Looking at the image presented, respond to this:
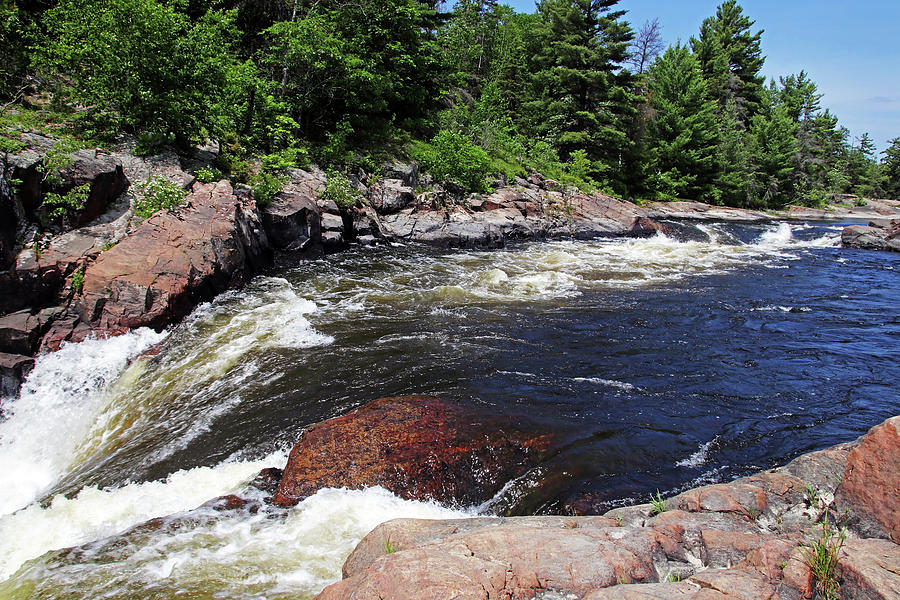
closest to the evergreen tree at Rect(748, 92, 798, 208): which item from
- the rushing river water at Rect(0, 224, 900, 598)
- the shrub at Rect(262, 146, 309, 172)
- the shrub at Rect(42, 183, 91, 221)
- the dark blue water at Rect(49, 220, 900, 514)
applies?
the dark blue water at Rect(49, 220, 900, 514)

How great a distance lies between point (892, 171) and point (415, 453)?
280 feet

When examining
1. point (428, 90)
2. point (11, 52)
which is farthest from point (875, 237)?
point (11, 52)

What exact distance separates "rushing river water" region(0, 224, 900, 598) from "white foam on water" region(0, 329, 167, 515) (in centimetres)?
2

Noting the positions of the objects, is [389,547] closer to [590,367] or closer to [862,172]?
[590,367]

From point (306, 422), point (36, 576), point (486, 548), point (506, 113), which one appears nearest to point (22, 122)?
point (306, 422)

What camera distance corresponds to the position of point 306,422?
5.55 m

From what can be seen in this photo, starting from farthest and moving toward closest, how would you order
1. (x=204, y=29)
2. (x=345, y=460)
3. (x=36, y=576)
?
(x=204, y=29), (x=345, y=460), (x=36, y=576)

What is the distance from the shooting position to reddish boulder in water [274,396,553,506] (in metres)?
4.29

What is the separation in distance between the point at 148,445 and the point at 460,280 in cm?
832

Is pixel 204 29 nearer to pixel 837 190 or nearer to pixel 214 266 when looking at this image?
pixel 214 266

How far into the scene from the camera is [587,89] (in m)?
32.4

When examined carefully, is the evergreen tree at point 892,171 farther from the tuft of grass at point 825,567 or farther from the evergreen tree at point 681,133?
the tuft of grass at point 825,567

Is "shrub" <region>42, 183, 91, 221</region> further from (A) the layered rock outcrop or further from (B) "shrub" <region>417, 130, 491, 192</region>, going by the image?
(B) "shrub" <region>417, 130, 491, 192</region>

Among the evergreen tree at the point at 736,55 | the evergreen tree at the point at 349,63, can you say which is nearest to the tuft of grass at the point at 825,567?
the evergreen tree at the point at 349,63
